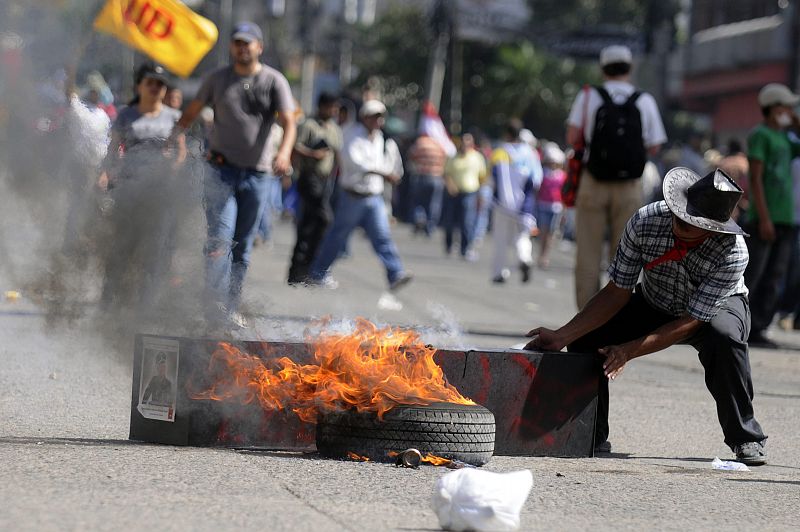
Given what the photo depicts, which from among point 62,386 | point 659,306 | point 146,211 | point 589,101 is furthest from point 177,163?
point 589,101

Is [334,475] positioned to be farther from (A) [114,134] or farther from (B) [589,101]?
(B) [589,101]

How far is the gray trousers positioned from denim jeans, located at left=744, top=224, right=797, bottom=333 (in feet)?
15.6

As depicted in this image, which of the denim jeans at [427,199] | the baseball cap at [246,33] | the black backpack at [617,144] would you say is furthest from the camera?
the denim jeans at [427,199]

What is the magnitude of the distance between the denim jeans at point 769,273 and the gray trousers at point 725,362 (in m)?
4.77

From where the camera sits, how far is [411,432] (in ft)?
17.8

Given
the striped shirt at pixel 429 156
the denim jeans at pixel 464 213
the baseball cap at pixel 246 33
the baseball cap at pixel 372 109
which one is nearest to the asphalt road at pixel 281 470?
the baseball cap at pixel 246 33

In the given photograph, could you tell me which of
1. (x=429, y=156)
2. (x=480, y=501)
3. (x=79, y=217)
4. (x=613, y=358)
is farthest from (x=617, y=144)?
(x=429, y=156)

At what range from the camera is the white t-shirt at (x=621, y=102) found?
9857mm

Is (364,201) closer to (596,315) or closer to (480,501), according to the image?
(596,315)

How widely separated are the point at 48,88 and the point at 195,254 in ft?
3.12

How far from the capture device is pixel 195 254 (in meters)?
6.02

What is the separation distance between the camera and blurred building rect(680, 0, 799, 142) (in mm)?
34938

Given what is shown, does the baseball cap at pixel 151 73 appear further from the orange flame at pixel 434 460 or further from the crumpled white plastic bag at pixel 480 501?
the crumpled white plastic bag at pixel 480 501

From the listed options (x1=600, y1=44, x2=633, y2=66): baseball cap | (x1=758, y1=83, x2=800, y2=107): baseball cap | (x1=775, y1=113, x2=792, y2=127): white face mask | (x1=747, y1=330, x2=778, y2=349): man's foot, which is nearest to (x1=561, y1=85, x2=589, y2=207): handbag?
(x1=600, y1=44, x2=633, y2=66): baseball cap
